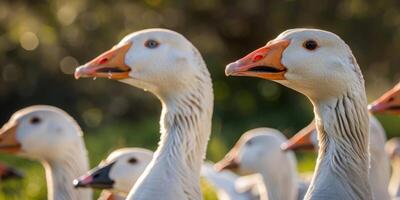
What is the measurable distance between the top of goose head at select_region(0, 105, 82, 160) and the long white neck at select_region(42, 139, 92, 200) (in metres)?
0.04

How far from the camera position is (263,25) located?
24.8m

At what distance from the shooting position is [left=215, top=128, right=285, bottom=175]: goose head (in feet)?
39.3

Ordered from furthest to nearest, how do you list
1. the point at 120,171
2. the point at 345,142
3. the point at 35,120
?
the point at 35,120 → the point at 120,171 → the point at 345,142

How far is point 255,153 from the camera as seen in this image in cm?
1202

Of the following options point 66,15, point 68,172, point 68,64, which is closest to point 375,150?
point 68,172

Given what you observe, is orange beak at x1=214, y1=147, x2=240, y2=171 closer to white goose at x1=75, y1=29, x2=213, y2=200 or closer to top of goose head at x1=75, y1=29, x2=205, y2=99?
white goose at x1=75, y1=29, x2=213, y2=200

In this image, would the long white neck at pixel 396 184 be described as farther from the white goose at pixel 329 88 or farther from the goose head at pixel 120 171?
the white goose at pixel 329 88

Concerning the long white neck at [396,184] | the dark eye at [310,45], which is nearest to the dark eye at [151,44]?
the dark eye at [310,45]

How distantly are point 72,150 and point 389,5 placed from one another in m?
13.8

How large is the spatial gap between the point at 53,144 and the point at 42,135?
0.13 meters

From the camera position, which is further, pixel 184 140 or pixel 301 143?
pixel 301 143

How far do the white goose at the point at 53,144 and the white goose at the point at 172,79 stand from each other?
1834mm

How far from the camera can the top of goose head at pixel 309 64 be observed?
24.9 feet

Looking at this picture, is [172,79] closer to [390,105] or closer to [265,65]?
[265,65]
